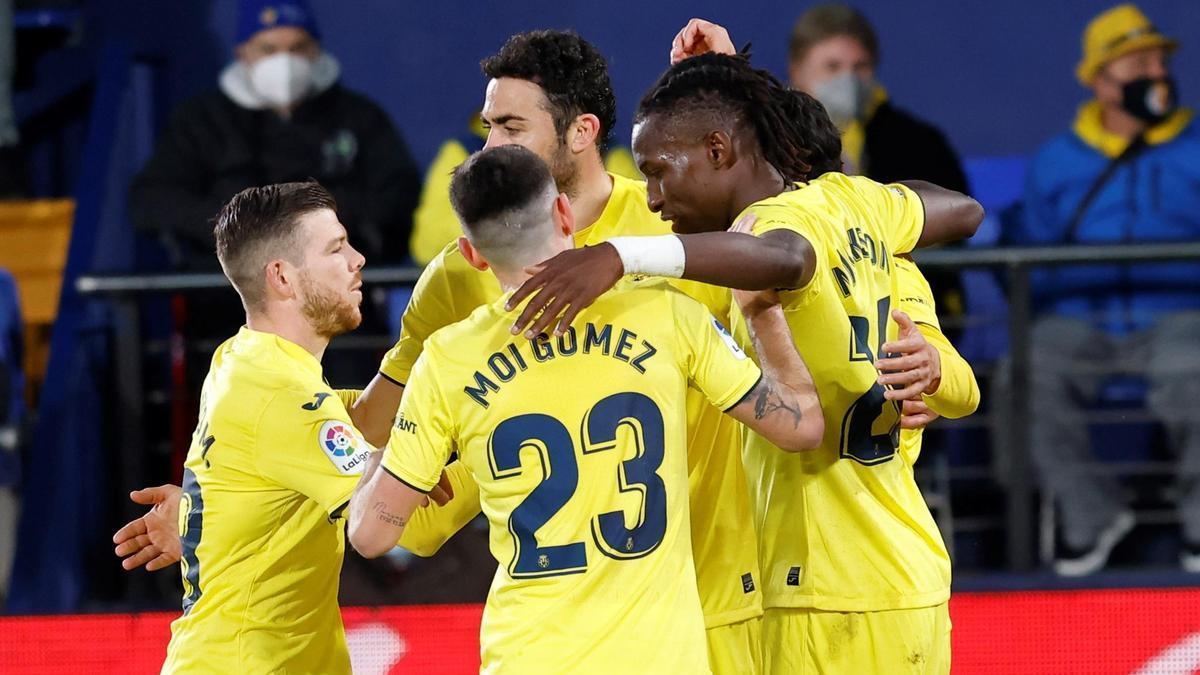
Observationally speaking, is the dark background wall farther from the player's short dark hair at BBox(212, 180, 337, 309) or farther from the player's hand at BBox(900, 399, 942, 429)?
the player's hand at BBox(900, 399, 942, 429)

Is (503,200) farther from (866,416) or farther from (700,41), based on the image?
(700,41)

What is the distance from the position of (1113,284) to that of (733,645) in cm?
376

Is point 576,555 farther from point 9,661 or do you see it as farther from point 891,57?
point 891,57

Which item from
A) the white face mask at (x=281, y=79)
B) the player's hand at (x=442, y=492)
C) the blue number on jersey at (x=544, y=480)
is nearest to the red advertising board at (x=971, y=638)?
the player's hand at (x=442, y=492)

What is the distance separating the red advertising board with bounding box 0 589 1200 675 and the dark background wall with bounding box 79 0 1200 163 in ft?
11.7

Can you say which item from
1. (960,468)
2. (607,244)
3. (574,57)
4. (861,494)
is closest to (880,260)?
(861,494)

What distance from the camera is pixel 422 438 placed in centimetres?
299

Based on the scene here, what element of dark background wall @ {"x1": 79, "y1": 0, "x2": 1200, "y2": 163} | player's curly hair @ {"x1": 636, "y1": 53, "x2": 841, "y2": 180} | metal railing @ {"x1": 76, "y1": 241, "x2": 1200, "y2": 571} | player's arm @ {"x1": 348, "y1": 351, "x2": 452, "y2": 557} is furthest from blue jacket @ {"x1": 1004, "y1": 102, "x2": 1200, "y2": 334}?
player's arm @ {"x1": 348, "y1": 351, "x2": 452, "y2": 557}

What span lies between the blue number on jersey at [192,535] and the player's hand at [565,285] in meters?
0.86

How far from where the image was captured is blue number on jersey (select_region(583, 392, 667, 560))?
2.98 m

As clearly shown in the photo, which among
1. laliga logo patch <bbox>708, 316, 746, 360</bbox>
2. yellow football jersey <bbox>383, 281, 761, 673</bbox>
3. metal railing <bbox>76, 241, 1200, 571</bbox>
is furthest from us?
metal railing <bbox>76, 241, 1200, 571</bbox>

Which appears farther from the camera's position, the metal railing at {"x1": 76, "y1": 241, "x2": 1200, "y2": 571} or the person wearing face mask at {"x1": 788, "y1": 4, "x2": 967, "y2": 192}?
the person wearing face mask at {"x1": 788, "y1": 4, "x2": 967, "y2": 192}

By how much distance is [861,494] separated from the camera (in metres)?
3.36

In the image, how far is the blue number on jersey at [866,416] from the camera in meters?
3.35
